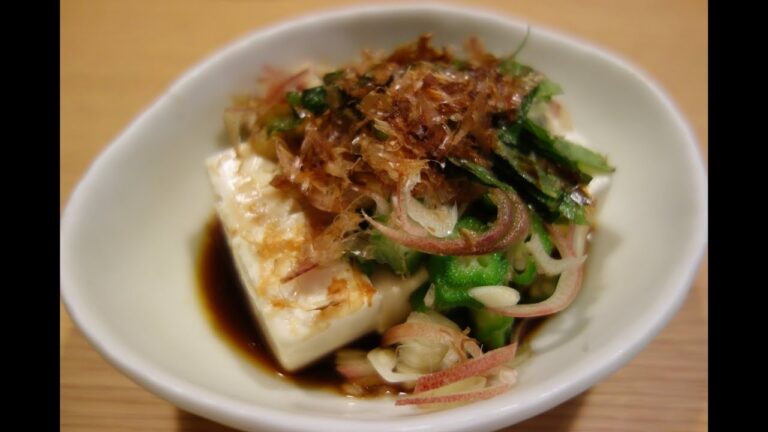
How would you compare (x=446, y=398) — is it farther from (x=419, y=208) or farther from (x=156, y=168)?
(x=156, y=168)

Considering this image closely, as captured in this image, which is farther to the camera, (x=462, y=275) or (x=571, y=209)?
(x=571, y=209)

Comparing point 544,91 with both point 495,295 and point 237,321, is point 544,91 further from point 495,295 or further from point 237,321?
point 237,321

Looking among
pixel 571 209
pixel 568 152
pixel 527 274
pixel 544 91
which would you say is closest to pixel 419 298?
pixel 527 274

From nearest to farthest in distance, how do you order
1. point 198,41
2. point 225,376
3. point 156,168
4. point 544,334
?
point 225,376
point 544,334
point 156,168
point 198,41

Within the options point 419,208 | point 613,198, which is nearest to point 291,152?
point 419,208

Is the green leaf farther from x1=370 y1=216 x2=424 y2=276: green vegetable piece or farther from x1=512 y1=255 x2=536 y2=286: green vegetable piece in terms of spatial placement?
x1=370 y1=216 x2=424 y2=276: green vegetable piece

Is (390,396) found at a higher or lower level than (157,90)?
lower

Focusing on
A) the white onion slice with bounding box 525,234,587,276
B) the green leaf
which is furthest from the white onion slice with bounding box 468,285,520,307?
the green leaf
